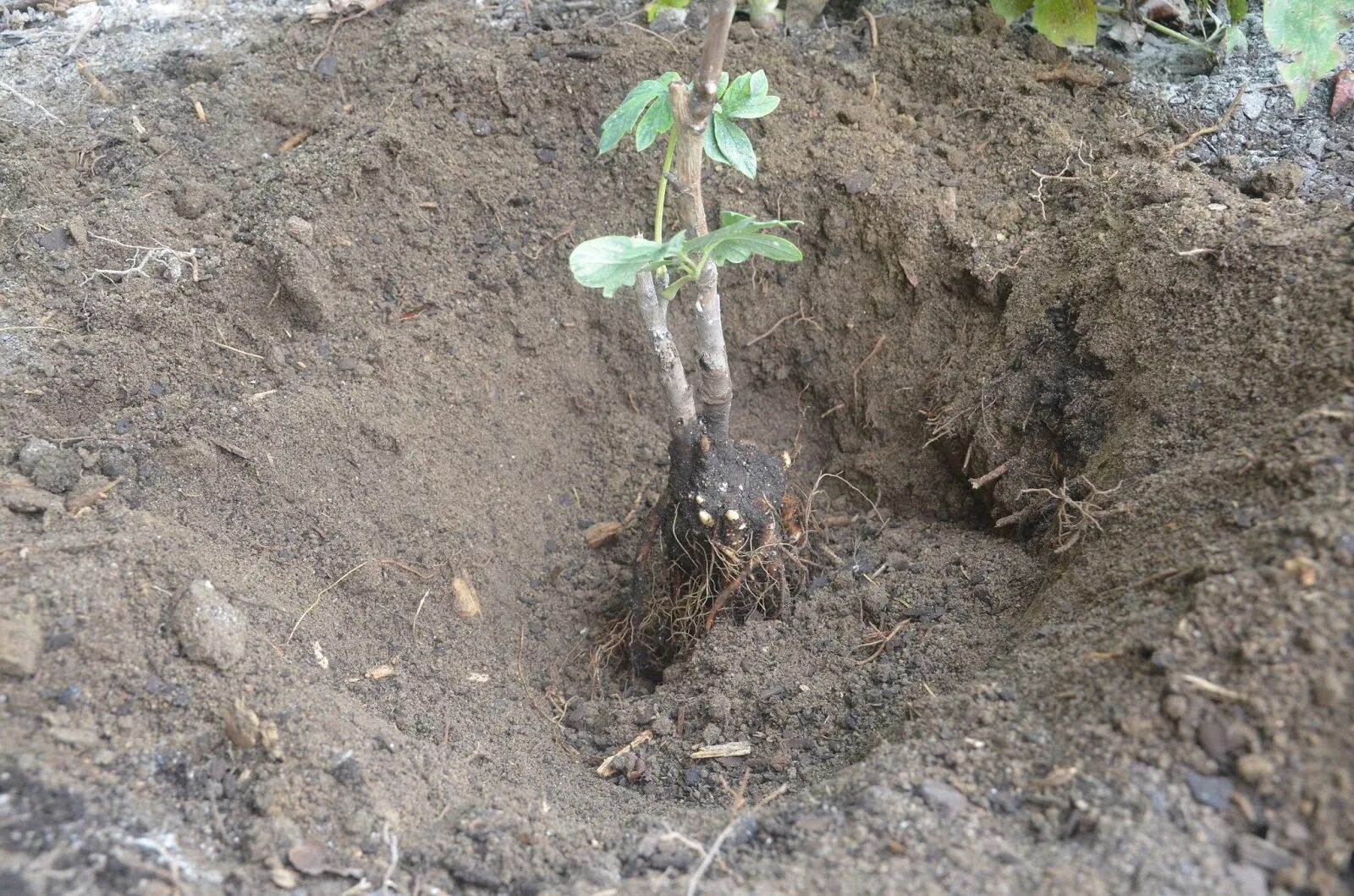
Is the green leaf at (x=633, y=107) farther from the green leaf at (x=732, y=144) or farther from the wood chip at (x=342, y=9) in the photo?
the wood chip at (x=342, y=9)

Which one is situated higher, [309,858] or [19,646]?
[19,646]

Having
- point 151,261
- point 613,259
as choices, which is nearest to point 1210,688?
point 613,259

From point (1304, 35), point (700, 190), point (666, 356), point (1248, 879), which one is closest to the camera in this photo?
point (1248, 879)

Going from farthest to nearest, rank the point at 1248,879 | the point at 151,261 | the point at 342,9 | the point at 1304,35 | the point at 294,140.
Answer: the point at 342,9, the point at 294,140, the point at 151,261, the point at 1304,35, the point at 1248,879

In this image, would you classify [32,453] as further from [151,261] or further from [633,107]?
[633,107]

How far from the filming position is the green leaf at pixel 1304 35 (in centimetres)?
199

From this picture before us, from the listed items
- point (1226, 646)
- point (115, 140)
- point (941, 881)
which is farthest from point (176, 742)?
point (115, 140)

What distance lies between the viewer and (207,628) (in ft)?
5.03

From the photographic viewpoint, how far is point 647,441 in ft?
8.18

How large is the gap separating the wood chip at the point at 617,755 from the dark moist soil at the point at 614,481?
0.02 m

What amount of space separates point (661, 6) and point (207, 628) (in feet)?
5.90

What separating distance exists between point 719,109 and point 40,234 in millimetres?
1553

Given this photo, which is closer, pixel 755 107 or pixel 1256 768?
pixel 1256 768

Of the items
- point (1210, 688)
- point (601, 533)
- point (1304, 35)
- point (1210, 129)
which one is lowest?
point (601, 533)
